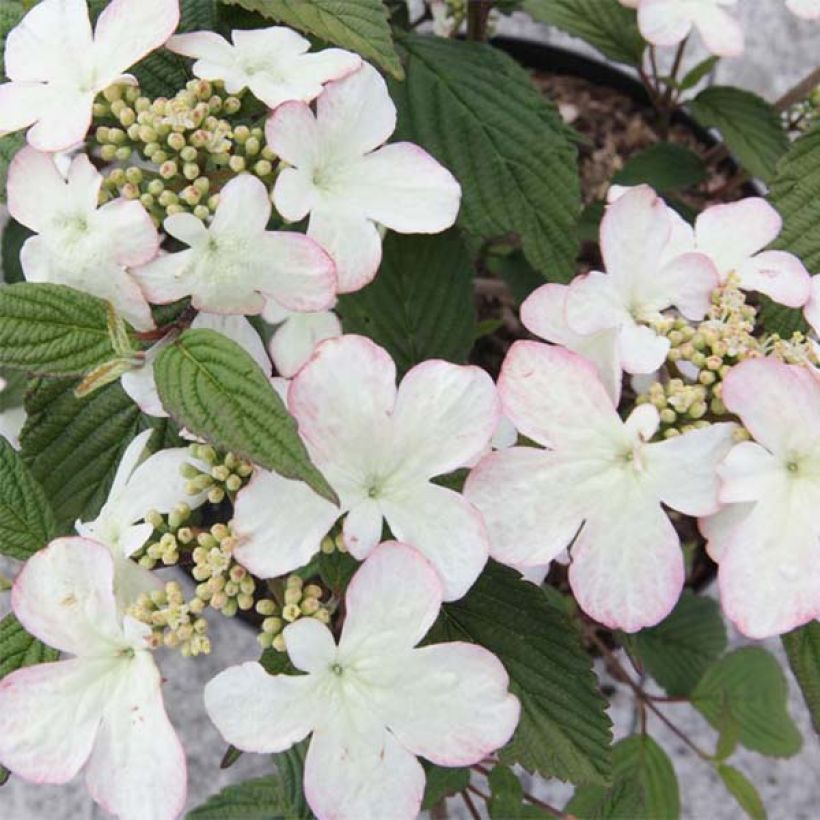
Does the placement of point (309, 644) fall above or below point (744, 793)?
above

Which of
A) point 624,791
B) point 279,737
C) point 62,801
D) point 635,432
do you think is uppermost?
point 635,432

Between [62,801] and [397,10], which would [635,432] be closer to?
[397,10]

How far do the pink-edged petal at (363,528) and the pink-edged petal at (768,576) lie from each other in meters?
0.12

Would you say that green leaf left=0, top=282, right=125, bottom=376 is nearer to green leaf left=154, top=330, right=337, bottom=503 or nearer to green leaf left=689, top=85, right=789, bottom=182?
green leaf left=154, top=330, right=337, bottom=503

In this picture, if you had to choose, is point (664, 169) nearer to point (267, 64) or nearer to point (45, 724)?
point (267, 64)

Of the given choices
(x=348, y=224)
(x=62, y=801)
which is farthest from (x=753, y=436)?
(x=62, y=801)

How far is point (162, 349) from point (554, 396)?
5.6 inches

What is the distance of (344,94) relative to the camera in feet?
1.37

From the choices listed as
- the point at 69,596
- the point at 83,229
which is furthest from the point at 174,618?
the point at 83,229

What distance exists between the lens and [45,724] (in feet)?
1.18

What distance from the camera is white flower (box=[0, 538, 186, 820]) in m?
0.36

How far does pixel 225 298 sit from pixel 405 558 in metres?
0.12

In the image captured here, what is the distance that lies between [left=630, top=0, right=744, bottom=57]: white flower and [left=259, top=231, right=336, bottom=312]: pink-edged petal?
0.25 metres

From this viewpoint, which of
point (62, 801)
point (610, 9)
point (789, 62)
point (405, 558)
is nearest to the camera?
point (405, 558)
